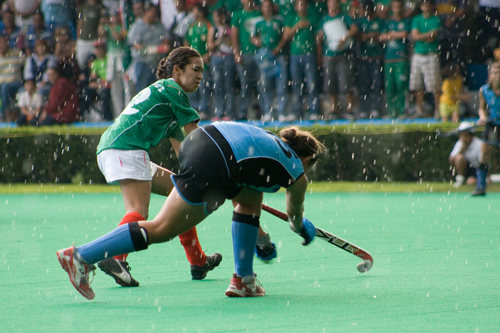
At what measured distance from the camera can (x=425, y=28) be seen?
14281 millimetres

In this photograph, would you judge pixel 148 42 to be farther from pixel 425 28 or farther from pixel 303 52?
pixel 425 28

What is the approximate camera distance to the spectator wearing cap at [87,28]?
1692 cm

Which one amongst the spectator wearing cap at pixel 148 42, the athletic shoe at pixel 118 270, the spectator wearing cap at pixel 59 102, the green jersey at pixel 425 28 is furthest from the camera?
the spectator wearing cap at pixel 59 102

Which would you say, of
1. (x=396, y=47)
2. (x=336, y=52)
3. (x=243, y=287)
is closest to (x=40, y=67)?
(x=336, y=52)

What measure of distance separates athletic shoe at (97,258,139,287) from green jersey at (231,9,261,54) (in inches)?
398

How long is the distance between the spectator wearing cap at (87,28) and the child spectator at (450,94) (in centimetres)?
698

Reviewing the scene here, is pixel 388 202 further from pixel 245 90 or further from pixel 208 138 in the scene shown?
pixel 208 138

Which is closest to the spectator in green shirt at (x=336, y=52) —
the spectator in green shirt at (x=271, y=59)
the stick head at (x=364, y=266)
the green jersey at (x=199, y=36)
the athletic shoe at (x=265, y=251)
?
the spectator in green shirt at (x=271, y=59)

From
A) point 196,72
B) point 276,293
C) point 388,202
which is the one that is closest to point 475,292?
point 276,293

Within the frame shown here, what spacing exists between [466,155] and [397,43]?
7.81 ft

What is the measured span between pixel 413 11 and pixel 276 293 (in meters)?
10.8

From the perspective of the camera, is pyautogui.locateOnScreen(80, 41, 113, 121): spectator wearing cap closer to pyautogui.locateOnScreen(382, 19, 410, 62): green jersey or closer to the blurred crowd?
the blurred crowd

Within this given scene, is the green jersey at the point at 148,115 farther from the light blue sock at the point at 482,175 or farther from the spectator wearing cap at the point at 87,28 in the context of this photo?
the spectator wearing cap at the point at 87,28

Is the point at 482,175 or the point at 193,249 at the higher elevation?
the point at 193,249
